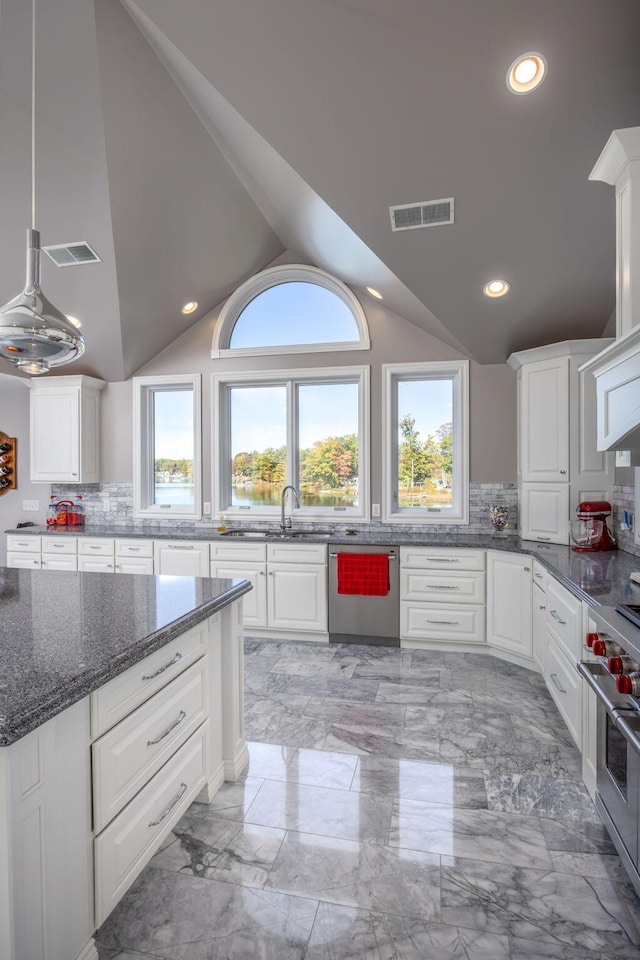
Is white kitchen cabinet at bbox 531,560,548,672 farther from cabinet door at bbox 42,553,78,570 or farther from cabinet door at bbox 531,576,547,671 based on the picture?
cabinet door at bbox 42,553,78,570

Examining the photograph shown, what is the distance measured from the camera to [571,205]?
9.53ft

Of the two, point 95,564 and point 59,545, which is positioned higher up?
point 59,545

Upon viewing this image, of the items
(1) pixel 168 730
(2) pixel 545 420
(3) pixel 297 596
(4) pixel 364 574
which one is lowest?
(3) pixel 297 596

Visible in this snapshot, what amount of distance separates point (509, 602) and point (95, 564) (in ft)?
11.7

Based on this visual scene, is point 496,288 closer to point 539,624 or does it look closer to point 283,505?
point 539,624

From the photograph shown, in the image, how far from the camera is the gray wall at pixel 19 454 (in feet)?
18.3

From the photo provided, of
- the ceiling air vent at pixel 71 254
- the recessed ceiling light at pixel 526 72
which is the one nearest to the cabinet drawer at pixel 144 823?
the recessed ceiling light at pixel 526 72

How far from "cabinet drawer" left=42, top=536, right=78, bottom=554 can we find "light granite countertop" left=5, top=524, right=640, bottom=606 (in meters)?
0.06

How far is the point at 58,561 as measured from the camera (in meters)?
4.82

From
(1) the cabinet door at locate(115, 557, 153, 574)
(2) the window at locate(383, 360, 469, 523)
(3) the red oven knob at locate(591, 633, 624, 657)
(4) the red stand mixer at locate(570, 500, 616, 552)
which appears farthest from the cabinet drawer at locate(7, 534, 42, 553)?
(3) the red oven knob at locate(591, 633, 624, 657)

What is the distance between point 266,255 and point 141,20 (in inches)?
86.5

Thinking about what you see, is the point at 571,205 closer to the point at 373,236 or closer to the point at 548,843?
the point at 373,236

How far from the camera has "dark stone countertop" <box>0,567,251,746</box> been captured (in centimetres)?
121

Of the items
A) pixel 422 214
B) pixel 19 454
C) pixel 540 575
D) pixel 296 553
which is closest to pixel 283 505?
pixel 296 553
